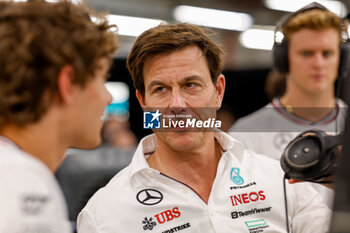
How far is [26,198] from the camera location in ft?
2.42

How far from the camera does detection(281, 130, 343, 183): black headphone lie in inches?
46.2

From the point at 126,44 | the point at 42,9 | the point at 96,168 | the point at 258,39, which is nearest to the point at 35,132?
the point at 42,9

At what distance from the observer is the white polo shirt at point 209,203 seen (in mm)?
1269

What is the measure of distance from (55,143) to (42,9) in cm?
26

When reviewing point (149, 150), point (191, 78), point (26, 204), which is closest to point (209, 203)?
point (149, 150)

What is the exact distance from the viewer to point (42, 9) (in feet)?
2.94

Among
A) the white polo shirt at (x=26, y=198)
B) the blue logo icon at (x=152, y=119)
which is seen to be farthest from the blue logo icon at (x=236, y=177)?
the white polo shirt at (x=26, y=198)

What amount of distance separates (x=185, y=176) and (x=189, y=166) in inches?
1.2

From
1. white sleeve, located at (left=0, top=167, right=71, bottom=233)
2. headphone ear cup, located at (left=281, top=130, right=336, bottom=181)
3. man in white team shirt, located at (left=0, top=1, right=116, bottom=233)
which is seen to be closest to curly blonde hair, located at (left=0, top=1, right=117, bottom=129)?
man in white team shirt, located at (left=0, top=1, right=116, bottom=233)

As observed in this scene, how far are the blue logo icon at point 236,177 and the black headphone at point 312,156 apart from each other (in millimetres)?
144

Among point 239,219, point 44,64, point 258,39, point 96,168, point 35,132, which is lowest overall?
point 96,168

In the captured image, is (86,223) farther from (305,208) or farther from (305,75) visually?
(305,75)

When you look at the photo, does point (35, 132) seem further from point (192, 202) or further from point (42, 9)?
point (192, 202)

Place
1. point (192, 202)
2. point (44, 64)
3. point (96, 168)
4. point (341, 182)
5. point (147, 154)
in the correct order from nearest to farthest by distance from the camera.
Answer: point (341, 182) < point (44, 64) < point (192, 202) < point (147, 154) < point (96, 168)
